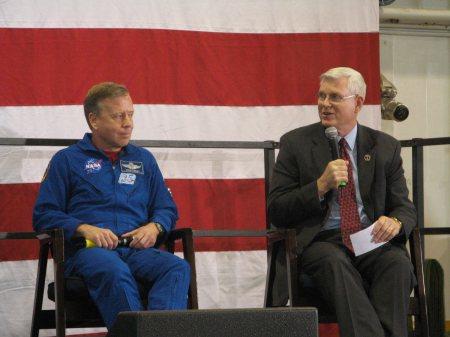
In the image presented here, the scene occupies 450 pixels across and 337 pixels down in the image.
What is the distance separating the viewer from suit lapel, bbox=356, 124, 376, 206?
2936 millimetres

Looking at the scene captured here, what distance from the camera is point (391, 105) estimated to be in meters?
4.38

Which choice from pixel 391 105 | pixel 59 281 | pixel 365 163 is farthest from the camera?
pixel 391 105

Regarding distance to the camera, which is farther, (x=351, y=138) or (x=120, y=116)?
(x=351, y=138)

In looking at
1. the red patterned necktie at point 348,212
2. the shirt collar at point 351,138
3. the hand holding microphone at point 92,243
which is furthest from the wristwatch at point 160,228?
the shirt collar at point 351,138

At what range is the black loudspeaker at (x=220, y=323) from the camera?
1350 mm

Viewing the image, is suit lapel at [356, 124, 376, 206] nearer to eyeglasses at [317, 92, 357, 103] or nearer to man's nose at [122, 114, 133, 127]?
eyeglasses at [317, 92, 357, 103]

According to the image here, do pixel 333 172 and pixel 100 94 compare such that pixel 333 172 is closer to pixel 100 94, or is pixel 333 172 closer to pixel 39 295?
pixel 100 94

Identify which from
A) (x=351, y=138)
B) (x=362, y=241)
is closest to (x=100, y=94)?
(x=351, y=138)

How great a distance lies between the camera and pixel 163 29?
3723 mm

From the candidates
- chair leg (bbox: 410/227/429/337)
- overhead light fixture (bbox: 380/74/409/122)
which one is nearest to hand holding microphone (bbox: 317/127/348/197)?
chair leg (bbox: 410/227/429/337)

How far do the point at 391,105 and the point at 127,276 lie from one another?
2.32 meters

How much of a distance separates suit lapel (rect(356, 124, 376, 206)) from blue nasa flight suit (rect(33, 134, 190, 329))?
690mm

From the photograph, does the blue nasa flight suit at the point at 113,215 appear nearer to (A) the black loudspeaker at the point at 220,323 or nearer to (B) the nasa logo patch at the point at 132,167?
(B) the nasa logo patch at the point at 132,167

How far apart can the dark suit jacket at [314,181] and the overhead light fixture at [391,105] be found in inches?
53.3
